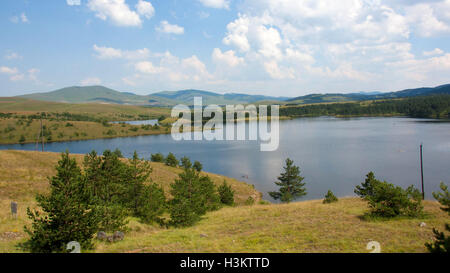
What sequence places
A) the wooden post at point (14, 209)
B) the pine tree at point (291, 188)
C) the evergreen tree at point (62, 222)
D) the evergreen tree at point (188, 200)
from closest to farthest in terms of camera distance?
the evergreen tree at point (62, 222), the wooden post at point (14, 209), the evergreen tree at point (188, 200), the pine tree at point (291, 188)

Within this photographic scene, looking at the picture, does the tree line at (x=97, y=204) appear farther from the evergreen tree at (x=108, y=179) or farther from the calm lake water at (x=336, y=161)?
the calm lake water at (x=336, y=161)

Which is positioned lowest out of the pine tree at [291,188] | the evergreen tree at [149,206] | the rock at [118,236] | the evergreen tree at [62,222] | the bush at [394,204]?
the pine tree at [291,188]

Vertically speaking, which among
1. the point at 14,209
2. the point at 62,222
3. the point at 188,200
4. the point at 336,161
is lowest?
the point at 336,161

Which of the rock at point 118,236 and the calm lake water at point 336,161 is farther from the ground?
the rock at point 118,236

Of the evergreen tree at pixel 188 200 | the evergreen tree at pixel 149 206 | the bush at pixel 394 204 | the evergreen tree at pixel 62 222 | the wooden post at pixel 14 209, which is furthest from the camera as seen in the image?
the evergreen tree at pixel 149 206

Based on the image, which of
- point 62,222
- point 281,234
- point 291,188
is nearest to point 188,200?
point 281,234

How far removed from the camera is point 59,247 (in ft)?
33.7

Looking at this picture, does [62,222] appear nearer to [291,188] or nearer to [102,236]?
[102,236]

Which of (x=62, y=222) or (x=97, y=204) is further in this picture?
(x=97, y=204)

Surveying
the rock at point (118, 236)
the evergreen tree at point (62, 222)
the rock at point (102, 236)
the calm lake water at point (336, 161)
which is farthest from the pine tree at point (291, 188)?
the evergreen tree at point (62, 222)

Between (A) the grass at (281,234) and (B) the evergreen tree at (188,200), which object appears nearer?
(A) the grass at (281,234)

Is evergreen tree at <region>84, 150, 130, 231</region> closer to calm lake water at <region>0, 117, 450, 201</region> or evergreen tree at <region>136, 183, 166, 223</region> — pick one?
evergreen tree at <region>136, 183, 166, 223</region>

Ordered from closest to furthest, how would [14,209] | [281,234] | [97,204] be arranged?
[281,234] → [97,204] → [14,209]

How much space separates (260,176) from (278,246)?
40.4 meters
